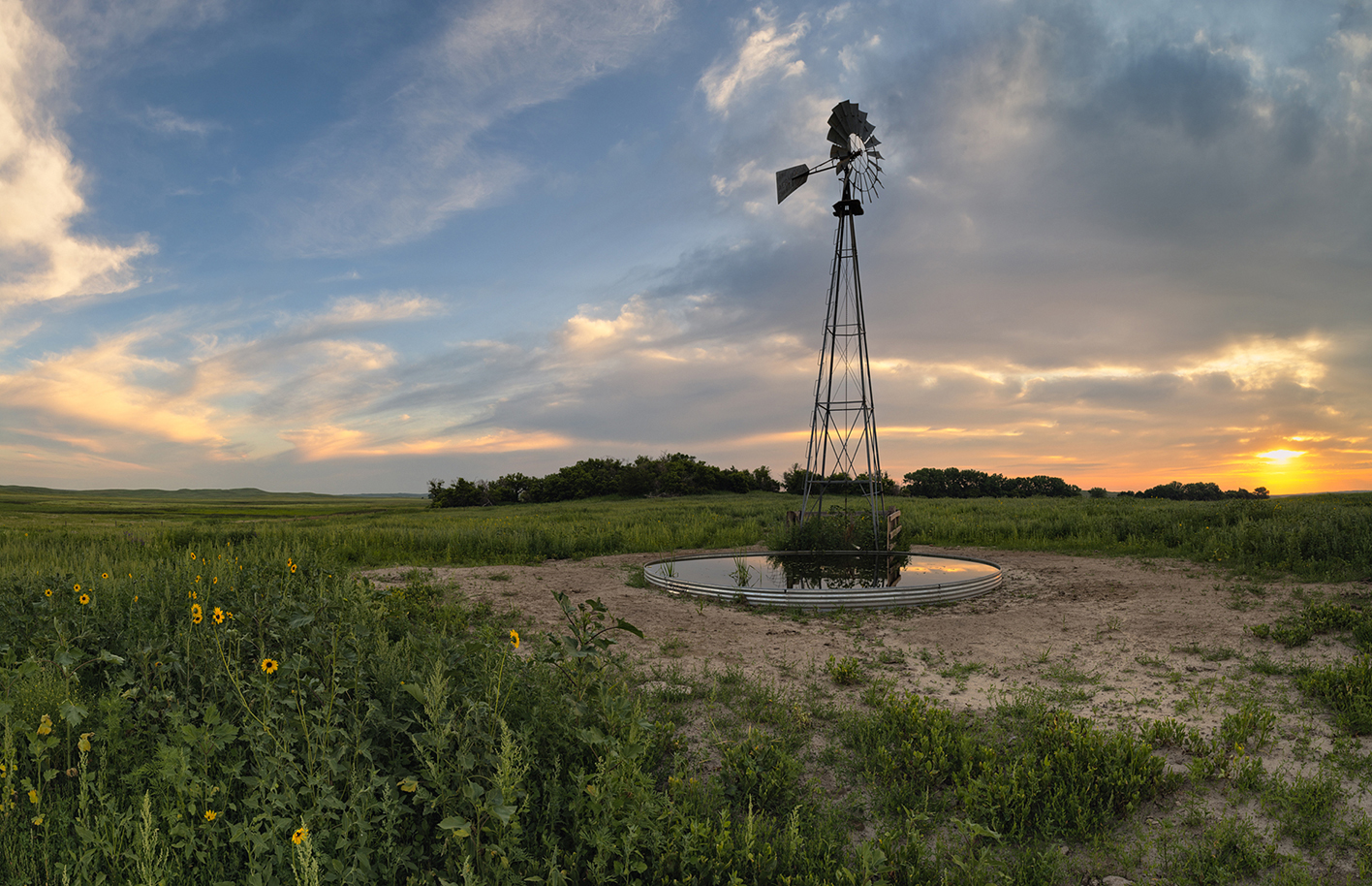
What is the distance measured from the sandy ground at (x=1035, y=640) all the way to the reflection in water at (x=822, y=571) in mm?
910

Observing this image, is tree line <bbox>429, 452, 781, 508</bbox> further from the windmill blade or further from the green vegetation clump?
the green vegetation clump

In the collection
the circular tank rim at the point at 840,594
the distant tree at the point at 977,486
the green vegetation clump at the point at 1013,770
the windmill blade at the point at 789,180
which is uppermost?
the windmill blade at the point at 789,180

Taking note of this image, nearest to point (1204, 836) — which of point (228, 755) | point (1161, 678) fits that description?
point (1161, 678)

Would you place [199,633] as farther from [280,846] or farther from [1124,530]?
[1124,530]

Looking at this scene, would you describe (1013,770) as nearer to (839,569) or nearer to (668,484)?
(839,569)

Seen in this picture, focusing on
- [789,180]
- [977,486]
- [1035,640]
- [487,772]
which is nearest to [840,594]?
[1035,640]

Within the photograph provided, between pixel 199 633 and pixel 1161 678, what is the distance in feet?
27.5

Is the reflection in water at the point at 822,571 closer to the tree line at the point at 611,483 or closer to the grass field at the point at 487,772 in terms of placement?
the grass field at the point at 487,772

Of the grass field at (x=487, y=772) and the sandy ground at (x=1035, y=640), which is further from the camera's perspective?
the sandy ground at (x=1035, y=640)

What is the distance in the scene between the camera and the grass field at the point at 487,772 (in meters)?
3.14

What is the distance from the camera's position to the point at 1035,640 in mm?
7617

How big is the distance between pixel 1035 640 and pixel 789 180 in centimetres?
1060

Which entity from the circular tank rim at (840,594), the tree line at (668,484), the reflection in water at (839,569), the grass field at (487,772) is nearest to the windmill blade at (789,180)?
the reflection in water at (839,569)

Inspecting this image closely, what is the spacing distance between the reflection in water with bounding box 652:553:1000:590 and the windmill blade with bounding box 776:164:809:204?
25.6ft
